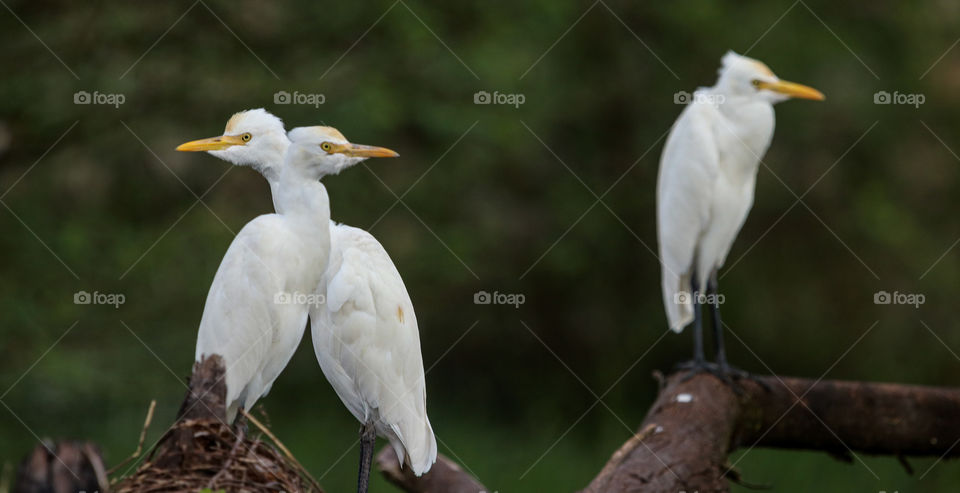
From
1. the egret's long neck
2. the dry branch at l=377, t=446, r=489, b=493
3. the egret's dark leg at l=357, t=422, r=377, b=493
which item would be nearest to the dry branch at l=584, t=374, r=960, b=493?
the dry branch at l=377, t=446, r=489, b=493

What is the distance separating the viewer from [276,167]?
2.61 meters

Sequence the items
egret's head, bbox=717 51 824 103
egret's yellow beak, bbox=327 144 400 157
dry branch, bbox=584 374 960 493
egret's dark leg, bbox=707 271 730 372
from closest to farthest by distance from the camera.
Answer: egret's yellow beak, bbox=327 144 400 157 → dry branch, bbox=584 374 960 493 → egret's dark leg, bbox=707 271 730 372 → egret's head, bbox=717 51 824 103

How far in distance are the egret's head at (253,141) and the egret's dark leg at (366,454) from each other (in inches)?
29.2

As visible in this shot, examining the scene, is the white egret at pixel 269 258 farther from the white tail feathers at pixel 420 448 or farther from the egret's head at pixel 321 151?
the white tail feathers at pixel 420 448

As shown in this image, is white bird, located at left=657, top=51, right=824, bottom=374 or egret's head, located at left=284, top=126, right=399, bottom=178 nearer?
egret's head, located at left=284, top=126, right=399, bottom=178

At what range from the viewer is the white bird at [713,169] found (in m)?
4.22

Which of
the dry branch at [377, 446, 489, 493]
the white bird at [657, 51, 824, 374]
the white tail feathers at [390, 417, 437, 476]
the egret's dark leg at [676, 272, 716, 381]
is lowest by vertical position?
the dry branch at [377, 446, 489, 493]

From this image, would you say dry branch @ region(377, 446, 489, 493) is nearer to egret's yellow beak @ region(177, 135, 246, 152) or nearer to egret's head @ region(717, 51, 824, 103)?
egret's yellow beak @ region(177, 135, 246, 152)

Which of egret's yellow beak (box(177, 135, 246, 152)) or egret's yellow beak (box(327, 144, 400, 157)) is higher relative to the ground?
egret's yellow beak (box(177, 135, 246, 152))

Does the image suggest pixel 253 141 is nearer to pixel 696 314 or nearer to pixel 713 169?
pixel 713 169

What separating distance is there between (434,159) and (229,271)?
3.58 meters

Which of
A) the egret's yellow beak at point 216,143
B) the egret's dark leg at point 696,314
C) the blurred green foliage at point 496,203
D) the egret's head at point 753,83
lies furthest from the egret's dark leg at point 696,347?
the egret's yellow beak at point 216,143

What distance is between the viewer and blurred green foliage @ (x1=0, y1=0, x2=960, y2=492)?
4906 millimetres

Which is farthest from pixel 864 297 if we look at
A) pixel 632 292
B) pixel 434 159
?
pixel 434 159
